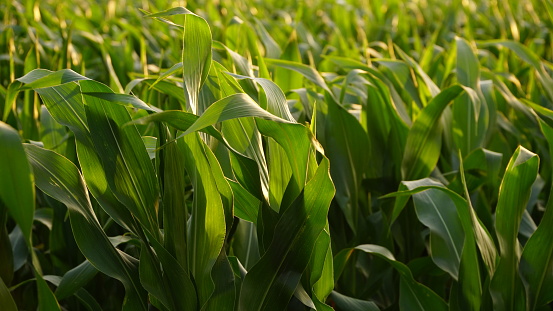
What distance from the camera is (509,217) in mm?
1144

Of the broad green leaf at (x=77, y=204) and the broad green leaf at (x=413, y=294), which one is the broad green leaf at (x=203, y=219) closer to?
the broad green leaf at (x=77, y=204)

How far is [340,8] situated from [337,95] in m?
1.67

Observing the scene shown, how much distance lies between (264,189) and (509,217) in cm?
42

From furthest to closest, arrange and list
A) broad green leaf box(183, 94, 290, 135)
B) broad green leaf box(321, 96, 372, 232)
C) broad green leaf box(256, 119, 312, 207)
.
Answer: broad green leaf box(321, 96, 372, 232) < broad green leaf box(256, 119, 312, 207) < broad green leaf box(183, 94, 290, 135)

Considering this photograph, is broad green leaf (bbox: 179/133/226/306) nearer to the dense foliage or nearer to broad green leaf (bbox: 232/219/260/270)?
the dense foliage

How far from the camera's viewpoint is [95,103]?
→ 100cm

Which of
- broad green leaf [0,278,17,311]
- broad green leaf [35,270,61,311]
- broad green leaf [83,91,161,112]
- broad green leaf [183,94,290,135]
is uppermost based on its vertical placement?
broad green leaf [183,94,290,135]

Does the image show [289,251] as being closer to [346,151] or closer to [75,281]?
[75,281]

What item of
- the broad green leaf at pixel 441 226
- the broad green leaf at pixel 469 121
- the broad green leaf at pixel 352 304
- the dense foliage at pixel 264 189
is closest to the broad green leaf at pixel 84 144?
the dense foliage at pixel 264 189

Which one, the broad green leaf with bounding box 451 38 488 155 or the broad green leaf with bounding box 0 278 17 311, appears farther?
the broad green leaf with bounding box 451 38 488 155

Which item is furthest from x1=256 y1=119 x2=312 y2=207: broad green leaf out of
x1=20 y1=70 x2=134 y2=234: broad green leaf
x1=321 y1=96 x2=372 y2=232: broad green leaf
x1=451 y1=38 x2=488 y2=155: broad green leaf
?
x1=451 y1=38 x2=488 y2=155: broad green leaf

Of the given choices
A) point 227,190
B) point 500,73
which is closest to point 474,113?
point 500,73

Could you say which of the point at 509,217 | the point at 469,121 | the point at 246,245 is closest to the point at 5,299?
the point at 246,245

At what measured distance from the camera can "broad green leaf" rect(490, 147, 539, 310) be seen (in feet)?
3.74
